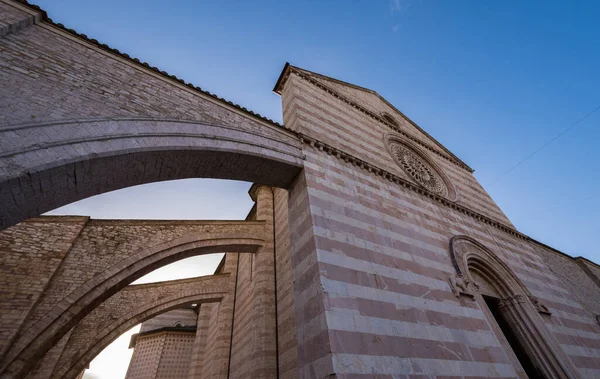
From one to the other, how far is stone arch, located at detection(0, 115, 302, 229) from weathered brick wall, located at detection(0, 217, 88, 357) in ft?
14.9

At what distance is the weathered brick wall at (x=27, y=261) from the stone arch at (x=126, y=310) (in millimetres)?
2832

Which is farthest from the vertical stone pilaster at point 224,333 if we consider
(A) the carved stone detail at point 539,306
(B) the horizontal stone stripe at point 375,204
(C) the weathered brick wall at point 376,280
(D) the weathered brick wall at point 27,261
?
(A) the carved stone detail at point 539,306

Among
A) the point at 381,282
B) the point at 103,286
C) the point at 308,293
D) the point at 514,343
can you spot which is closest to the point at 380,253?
the point at 381,282

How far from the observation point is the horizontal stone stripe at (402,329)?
338 cm

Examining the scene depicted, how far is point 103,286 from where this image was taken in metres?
6.77

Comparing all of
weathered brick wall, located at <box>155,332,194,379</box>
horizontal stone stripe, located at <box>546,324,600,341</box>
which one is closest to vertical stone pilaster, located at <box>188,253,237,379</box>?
weathered brick wall, located at <box>155,332,194,379</box>

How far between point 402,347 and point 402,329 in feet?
0.81

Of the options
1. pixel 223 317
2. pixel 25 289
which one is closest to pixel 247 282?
pixel 223 317

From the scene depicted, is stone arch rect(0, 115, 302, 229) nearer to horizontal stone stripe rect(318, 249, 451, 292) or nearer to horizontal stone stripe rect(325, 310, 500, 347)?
horizontal stone stripe rect(318, 249, 451, 292)

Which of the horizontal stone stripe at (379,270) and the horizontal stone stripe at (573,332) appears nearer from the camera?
the horizontal stone stripe at (379,270)

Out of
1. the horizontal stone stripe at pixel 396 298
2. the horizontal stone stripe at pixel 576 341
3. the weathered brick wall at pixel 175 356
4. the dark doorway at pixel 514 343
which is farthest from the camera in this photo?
the weathered brick wall at pixel 175 356

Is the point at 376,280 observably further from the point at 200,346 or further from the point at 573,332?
the point at 200,346

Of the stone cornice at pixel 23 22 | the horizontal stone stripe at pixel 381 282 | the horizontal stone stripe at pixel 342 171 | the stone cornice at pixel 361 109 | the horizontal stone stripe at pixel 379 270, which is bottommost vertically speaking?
the horizontal stone stripe at pixel 381 282

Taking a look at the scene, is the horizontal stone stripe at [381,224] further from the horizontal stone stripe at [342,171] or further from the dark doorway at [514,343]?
the dark doorway at [514,343]
